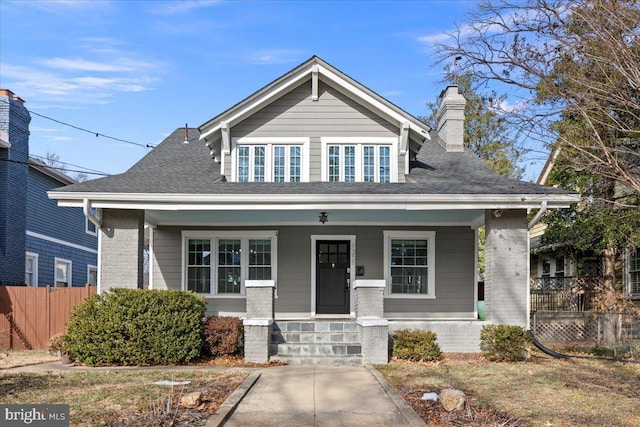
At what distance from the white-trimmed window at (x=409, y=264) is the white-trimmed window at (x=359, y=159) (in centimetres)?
169

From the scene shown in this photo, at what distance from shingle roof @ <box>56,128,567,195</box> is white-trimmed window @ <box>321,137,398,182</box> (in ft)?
2.18

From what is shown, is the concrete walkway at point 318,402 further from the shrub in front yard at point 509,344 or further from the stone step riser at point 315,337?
the shrub in front yard at point 509,344

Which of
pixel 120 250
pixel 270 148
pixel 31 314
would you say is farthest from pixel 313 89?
pixel 31 314

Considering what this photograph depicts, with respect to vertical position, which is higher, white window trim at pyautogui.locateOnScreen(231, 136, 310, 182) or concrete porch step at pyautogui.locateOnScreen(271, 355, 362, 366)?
white window trim at pyautogui.locateOnScreen(231, 136, 310, 182)

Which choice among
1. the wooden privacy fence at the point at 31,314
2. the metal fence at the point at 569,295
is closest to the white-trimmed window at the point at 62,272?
the wooden privacy fence at the point at 31,314

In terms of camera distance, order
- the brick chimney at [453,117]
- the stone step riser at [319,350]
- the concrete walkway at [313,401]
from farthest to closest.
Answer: the brick chimney at [453,117] → the stone step riser at [319,350] → the concrete walkway at [313,401]

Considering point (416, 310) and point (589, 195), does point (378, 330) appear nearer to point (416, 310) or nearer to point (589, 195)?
point (416, 310)

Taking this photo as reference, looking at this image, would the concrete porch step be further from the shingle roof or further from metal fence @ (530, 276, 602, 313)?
metal fence @ (530, 276, 602, 313)

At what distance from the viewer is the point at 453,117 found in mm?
17484

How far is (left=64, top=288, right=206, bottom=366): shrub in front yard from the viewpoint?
1111 centimetres

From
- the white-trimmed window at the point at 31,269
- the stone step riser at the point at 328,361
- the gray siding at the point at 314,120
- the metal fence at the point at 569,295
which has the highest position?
the gray siding at the point at 314,120

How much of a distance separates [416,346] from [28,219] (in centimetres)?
1367

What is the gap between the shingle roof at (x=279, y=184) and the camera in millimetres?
12594

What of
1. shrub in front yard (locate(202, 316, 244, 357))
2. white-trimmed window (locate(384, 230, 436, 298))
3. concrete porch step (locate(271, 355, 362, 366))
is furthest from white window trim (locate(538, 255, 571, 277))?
shrub in front yard (locate(202, 316, 244, 357))
